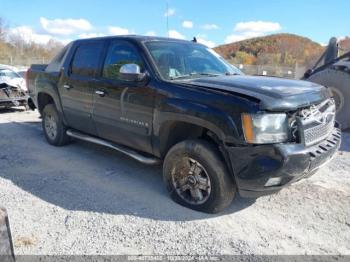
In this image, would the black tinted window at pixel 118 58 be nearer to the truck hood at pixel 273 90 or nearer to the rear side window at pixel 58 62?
the truck hood at pixel 273 90

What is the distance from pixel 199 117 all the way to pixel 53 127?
374 centimetres

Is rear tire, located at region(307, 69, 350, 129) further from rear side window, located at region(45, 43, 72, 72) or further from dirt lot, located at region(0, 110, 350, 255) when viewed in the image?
rear side window, located at region(45, 43, 72, 72)

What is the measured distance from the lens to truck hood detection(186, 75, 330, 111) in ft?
11.3

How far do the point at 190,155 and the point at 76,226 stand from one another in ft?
4.48

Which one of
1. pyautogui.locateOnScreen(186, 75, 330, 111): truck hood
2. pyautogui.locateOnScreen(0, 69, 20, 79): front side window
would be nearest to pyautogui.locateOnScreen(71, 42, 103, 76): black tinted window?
pyautogui.locateOnScreen(186, 75, 330, 111): truck hood

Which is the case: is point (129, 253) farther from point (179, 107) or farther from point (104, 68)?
point (104, 68)

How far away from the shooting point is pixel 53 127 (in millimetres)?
6586

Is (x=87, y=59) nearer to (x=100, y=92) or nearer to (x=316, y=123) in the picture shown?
(x=100, y=92)

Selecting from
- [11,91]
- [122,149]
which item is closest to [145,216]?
[122,149]

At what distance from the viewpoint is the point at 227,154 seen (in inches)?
142

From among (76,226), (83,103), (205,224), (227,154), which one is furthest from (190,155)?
(83,103)

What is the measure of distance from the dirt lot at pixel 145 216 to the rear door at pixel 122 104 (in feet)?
2.08

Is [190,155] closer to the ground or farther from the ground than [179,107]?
closer to the ground

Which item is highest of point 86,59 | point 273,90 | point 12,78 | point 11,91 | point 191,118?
point 86,59
